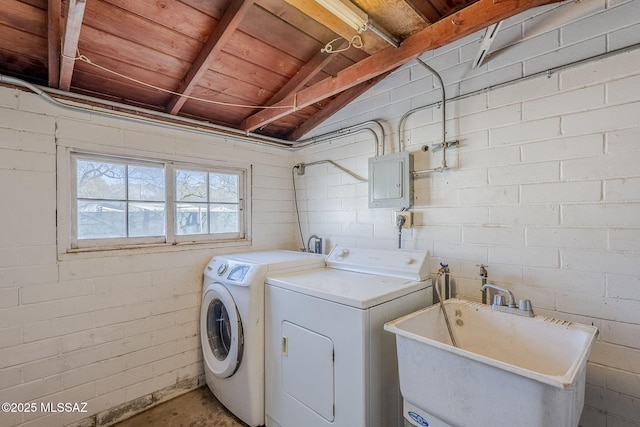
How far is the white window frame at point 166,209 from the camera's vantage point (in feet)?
5.90

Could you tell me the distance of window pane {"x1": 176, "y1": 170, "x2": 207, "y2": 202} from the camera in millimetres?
2316

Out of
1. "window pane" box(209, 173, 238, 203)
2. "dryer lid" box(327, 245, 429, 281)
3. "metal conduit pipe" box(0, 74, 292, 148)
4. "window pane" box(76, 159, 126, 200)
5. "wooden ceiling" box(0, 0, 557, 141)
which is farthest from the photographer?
"window pane" box(209, 173, 238, 203)

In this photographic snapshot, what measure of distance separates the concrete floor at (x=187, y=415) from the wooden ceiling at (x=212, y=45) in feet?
6.98

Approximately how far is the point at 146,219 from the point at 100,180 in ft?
1.24

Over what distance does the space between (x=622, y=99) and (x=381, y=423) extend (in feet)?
6.13

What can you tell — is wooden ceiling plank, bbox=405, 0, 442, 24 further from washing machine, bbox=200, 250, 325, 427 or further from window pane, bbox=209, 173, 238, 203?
window pane, bbox=209, 173, 238, 203

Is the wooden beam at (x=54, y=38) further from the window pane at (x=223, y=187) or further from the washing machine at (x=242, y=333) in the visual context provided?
the washing machine at (x=242, y=333)

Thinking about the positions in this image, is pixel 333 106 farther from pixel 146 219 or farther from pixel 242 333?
pixel 242 333

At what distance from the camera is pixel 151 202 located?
86.0 inches

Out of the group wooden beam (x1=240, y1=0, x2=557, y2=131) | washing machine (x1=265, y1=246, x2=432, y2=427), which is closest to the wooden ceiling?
wooden beam (x1=240, y1=0, x2=557, y2=131)

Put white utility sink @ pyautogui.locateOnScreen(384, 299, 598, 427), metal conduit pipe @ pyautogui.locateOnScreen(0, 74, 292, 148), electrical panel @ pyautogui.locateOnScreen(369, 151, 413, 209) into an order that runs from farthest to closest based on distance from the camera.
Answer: electrical panel @ pyautogui.locateOnScreen(369, 151, 413, 209) → metal conduit pipe @ pyautogui.locateOnScreen(0, 74, 292, 148) → white utility sink @ pyautogui.locateOnScreen(384, 299, 598, 427)

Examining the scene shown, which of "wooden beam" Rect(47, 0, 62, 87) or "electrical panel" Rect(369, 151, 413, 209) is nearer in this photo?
"wooden beam" Rect(47, 0, 62, 87)

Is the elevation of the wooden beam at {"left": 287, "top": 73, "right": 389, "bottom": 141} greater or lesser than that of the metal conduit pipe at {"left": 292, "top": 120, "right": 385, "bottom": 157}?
greater

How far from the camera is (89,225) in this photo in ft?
6.31
